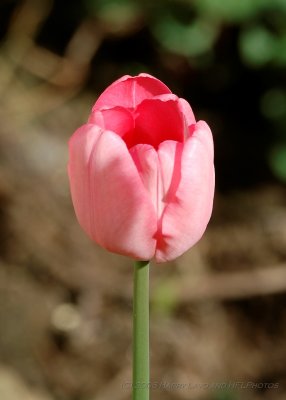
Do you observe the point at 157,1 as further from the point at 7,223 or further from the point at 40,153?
the point at 7,223

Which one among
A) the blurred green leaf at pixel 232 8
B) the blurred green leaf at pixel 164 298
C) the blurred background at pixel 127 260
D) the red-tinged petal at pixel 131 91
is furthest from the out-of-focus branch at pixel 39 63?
the red-tinged petal at pixel 131 91

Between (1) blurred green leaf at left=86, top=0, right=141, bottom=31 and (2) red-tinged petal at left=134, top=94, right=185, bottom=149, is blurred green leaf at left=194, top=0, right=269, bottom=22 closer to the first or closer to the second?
(1) blurred green leaf at left=86, top=0, right=141, bottom=31

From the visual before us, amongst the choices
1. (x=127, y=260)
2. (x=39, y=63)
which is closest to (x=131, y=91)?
(x=127, y=260)

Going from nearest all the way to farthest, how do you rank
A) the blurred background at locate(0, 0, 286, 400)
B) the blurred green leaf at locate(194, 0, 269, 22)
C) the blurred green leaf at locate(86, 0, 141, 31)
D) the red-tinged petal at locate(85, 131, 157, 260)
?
the red-tinged petal at locate(85, 131, 157, 260), the blurred background at locate(0, 0, 286, 400), the blurred green leaf at locate(194, 0, 269, 22), the blurred green leaf at locate(86, 0, 141, 31)

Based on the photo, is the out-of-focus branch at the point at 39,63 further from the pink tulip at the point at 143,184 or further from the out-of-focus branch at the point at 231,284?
the pink tulip at the point at 143,184

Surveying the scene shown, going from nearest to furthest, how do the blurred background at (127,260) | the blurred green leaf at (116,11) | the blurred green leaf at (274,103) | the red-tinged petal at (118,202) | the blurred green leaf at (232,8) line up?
the red-tinged petal at (118,202), the blurred background at (127,260), the blurred green leaf at (232,8), the blurred green leaf at (274,103), the blurred green leaf at (116,11)

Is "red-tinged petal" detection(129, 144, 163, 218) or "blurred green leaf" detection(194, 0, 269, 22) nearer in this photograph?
"red-tinged petal" detection(129, 144, 163, 218)

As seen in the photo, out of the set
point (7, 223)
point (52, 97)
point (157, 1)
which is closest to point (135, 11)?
point (157, 1)

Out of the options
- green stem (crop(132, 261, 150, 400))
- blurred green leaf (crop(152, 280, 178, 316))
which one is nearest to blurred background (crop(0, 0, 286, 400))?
blurred green leaf (crop(152, 280, 178, 316))
